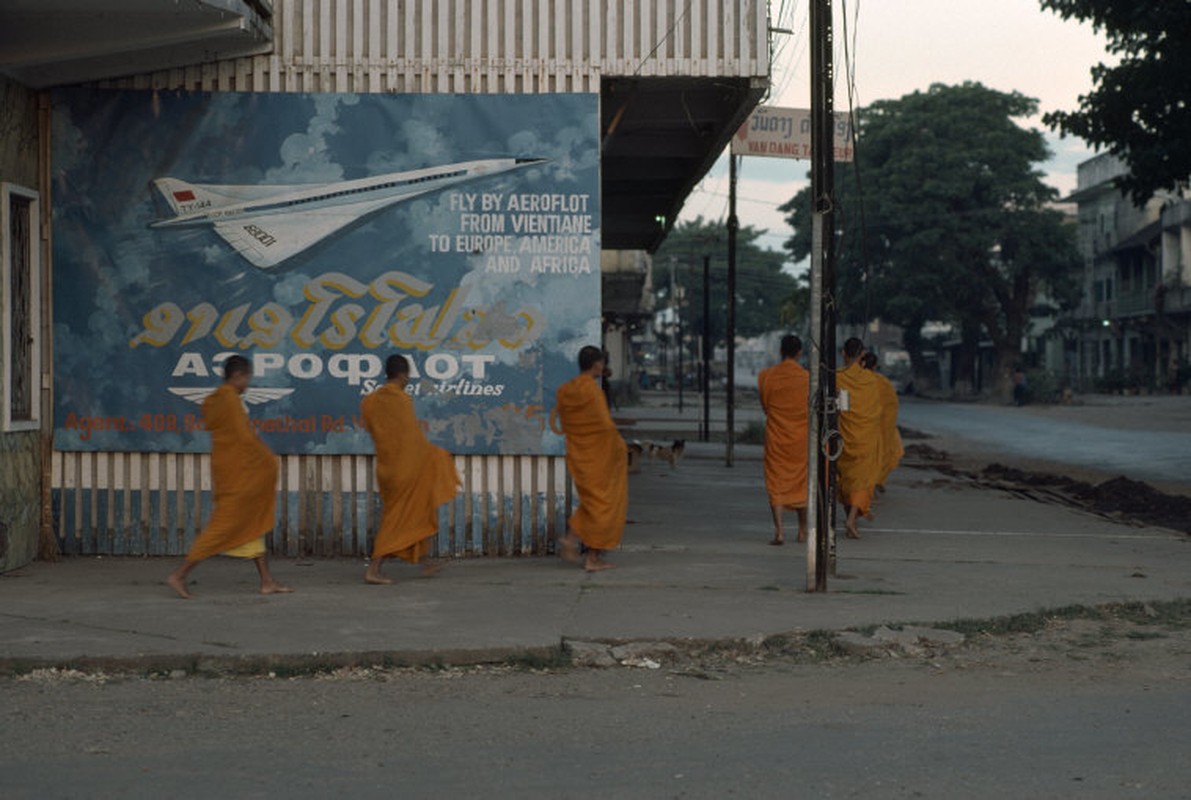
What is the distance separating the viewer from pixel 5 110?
10.9m

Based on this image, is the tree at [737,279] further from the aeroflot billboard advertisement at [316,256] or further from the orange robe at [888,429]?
the aeroflot billboard advertisement at [316,256]

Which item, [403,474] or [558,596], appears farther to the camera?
[403,474]

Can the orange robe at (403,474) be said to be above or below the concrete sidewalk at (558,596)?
above

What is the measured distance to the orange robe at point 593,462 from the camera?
11016 millimetres

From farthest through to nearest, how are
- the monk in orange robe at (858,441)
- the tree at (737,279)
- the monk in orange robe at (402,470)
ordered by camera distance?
1. the tree at (737,279)
2. the monk in orange robe at (858,441)
3. the monk in orange robe at (402,470)

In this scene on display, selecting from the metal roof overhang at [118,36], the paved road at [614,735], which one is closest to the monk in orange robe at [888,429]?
the metal roof overhang at [118,36]

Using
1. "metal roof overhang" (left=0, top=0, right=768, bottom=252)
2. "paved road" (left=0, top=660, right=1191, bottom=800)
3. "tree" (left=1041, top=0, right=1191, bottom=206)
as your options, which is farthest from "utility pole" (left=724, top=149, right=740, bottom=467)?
"paved road" (left=0, top=660, right=1191, bottom=800)

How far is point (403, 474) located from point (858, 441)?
488 centimetres

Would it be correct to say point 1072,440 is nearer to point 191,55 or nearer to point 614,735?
point 191,55

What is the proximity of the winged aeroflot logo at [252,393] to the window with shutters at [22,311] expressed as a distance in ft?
3.37

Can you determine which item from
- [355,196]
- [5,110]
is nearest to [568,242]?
[355,196]

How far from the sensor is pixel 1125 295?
232 feet

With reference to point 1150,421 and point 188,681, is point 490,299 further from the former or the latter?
point 1150,421

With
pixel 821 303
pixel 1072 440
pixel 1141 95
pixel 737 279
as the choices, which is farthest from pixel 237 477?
pixel 737 279
